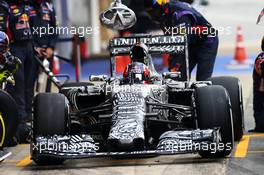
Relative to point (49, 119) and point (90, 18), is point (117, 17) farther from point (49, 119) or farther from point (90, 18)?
point (90, 18)

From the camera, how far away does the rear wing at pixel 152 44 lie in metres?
11.9

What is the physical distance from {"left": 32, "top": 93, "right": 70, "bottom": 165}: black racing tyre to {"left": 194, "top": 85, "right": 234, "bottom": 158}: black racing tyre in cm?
146

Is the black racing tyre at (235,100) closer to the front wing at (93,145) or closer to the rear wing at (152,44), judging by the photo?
the rear wing at (152,44)

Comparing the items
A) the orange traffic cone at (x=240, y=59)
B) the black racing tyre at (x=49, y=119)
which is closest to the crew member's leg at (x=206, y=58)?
the black racing tyre at (x=49, y=119)

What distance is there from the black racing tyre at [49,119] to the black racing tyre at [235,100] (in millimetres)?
2108

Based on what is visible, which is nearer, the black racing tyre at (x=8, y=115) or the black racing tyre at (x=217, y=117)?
the black racing tyre at (x=217, y=117)

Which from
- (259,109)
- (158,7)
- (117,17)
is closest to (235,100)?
(259,109)

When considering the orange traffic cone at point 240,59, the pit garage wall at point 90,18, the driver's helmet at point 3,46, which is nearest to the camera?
the driver's helmet at point 3,46

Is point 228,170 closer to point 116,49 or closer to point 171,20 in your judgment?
point 116,49

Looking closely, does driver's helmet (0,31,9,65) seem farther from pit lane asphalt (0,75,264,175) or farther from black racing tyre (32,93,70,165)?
pit lane asphalt (0,75,264,175)

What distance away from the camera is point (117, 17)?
12.1 metres

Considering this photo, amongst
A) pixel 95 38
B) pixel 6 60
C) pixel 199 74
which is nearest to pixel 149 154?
pixel 6 60

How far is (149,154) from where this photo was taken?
984 centimetres

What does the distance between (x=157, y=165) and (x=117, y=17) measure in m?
2.56
